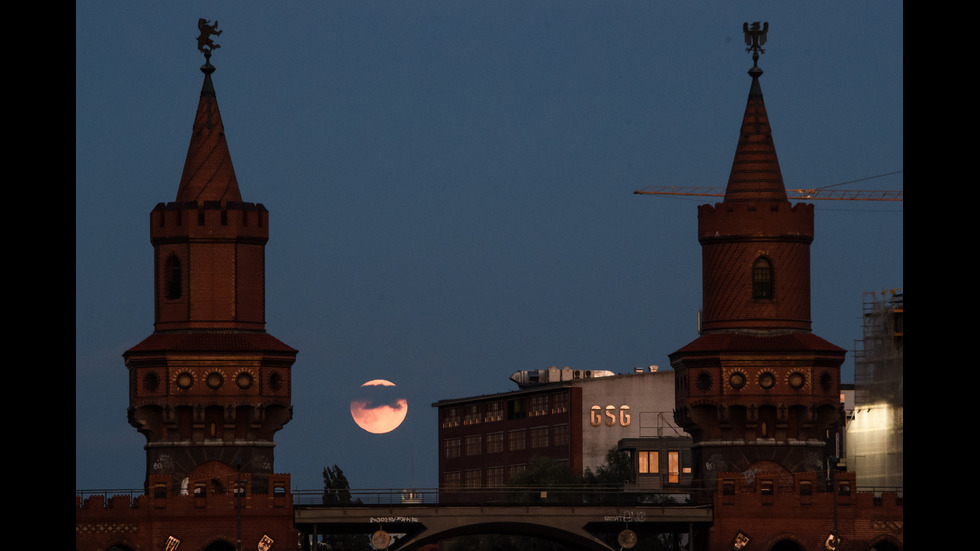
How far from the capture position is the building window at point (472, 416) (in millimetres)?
195025

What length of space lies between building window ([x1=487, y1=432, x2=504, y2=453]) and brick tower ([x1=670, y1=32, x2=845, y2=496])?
333ft

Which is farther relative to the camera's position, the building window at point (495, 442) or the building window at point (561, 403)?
the building window at point (495, 442)

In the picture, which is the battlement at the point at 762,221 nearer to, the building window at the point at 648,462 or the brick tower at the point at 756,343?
the brick tower at the point at 756,343

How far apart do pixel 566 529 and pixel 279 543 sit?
12422 mm

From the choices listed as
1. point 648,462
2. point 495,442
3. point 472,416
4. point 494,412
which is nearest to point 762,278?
point 648,462

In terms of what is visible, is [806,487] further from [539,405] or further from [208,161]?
[539,405]

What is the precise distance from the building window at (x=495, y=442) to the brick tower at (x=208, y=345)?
106 m

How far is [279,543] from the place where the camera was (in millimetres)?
80438

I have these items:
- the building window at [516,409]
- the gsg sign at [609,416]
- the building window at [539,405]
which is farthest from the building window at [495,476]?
the gsg sign at [609,416]
